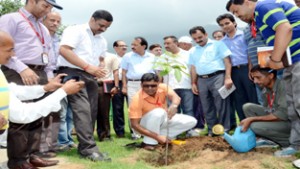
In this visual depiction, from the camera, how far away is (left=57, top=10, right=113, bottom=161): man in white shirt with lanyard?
423 centimetres

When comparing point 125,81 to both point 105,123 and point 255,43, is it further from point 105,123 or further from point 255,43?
point 255,43

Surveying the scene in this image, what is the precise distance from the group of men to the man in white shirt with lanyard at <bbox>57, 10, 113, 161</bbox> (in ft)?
0.04

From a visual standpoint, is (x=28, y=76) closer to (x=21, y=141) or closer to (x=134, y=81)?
(x=21, y=141)

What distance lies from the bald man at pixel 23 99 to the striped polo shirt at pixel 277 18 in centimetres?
204

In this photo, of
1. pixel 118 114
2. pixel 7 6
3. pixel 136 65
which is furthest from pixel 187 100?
pixel 7 6

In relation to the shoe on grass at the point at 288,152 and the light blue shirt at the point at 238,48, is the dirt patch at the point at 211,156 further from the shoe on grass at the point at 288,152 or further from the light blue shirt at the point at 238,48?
the light blue shirt at the point at 238,48

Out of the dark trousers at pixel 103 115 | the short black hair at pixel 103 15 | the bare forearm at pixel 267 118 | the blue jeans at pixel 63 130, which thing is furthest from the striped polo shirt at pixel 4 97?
the dark trousers at pixel 103 115

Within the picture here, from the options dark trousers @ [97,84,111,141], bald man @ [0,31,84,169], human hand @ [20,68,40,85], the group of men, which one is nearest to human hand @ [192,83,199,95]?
the group of men

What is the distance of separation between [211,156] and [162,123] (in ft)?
3.83

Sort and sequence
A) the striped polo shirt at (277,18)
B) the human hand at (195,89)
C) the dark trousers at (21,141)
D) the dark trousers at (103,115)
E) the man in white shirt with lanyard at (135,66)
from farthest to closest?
the man in white shirt with lanyard at (135,66) → the human hand at (195,89) → the dark trousers at (103,115) → the striped polo shirt at (277,18) → the dark trousers at (21,141)

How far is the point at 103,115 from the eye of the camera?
5980 mm

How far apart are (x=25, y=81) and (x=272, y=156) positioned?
292cm

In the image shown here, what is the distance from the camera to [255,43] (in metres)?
4.98

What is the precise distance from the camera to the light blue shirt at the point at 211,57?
18.2 feet
